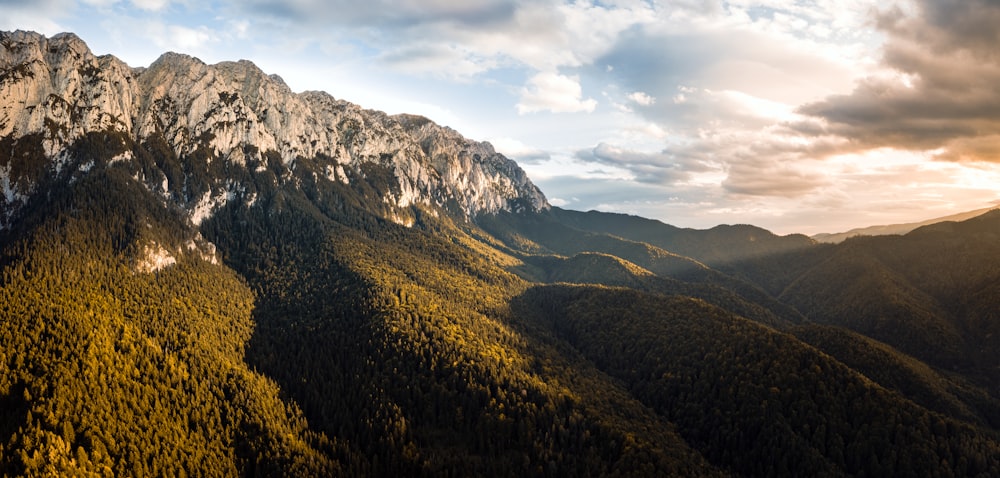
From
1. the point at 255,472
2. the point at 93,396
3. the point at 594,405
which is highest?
the point at 93,396

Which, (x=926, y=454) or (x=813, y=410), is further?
(x=813, y=410)

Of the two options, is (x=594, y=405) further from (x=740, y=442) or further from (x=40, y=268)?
(x=40, y=268)

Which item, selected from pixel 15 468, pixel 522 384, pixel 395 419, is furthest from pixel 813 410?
pixel 15 468

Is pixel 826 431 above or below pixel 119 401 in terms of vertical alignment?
below

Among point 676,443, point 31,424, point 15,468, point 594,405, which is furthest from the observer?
point 594,405

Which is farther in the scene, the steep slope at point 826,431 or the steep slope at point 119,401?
the steep slope at point 826,431

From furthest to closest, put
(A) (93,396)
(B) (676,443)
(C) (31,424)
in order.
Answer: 1. (B) (676,443)
2. (A) (93,396)
3. (C) (31,424)

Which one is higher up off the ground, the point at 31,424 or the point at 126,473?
the point at 31,424

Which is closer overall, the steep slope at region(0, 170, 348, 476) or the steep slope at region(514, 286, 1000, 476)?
the steep slope at region(0, 170, 348, 476)

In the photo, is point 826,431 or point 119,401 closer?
point 119,401
